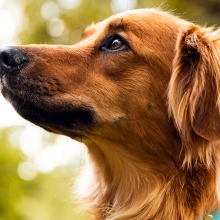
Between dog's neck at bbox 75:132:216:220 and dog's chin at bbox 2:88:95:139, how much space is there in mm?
173

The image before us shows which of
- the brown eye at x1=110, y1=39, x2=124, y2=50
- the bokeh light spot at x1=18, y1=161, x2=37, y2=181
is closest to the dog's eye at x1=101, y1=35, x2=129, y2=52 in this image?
the brown eye at x1=110, y1=39, x2=124, y2=50

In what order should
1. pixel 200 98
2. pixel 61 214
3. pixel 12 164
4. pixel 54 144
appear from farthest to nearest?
pixel 54 144 < pixel 61 214 < pixel 12 164 < pixel 200 98

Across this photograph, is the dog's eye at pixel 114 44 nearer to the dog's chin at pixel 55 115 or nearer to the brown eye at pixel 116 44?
the brown eye at pixel 116 44

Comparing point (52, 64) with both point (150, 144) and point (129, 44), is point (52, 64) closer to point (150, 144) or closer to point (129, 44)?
point (129, 44)

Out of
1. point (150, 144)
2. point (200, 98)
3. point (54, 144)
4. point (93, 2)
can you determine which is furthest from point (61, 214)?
point (93, 2)

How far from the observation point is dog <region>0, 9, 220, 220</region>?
2689mm

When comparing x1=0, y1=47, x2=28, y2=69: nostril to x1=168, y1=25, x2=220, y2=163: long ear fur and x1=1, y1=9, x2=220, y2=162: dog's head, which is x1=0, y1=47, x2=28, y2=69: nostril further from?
x1=168, y1=25, x2=220, y2=163: long ear fur

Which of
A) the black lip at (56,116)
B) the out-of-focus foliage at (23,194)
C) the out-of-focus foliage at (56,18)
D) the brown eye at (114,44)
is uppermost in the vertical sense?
the brown eye at (114,44)

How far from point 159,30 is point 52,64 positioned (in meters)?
0.74

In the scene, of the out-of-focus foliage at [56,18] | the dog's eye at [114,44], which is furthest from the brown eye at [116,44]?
the out-of-focus foliage at [56,18]

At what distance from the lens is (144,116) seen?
2838mm

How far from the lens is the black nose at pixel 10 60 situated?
8.82 feet

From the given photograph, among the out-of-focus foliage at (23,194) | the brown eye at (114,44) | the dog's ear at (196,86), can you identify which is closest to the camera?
the dog's ear at (196,86)

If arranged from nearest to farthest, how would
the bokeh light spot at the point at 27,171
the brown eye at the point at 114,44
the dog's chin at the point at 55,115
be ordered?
the dog's chin at the point at 55,115, the brown eye at the point at 114,44, the bokeh light spot at the point at 27,171
